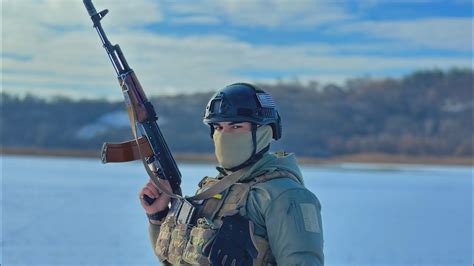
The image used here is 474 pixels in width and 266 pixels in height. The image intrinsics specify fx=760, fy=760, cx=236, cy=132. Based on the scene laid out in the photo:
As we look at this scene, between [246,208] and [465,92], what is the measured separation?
5863 centimetres

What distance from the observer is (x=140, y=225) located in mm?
9578

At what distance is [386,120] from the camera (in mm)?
53719

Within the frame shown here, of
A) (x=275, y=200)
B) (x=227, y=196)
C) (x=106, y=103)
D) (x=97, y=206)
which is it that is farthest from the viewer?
(x=106, y=103)

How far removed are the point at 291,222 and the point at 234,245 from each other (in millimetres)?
208

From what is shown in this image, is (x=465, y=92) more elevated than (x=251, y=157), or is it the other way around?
(x=251, y=157)

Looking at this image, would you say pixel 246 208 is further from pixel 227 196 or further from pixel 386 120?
pixel 386 120

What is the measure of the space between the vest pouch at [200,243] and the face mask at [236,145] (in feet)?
0.76

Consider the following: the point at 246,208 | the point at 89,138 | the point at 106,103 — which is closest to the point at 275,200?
the point at 246,208

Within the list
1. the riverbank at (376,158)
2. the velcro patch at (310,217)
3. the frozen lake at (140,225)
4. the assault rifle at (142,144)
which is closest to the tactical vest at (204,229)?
the velcro patch at (310,217)

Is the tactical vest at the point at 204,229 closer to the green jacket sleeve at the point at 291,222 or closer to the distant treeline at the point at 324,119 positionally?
the green jacket sleeve at the point at 291,222

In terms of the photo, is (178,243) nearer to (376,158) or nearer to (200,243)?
(200,243)

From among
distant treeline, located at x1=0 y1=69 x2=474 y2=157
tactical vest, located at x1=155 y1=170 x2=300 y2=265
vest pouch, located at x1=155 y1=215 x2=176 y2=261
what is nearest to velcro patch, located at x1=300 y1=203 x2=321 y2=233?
tactical vest, located at x1=155 y1=170 x2=300 y2=265

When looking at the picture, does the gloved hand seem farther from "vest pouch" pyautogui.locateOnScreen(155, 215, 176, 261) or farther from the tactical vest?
"vest pouch" pyautogui.locateOnScreen(155, 215, 176, 261)

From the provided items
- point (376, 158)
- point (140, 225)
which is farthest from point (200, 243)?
point (376, 158)
